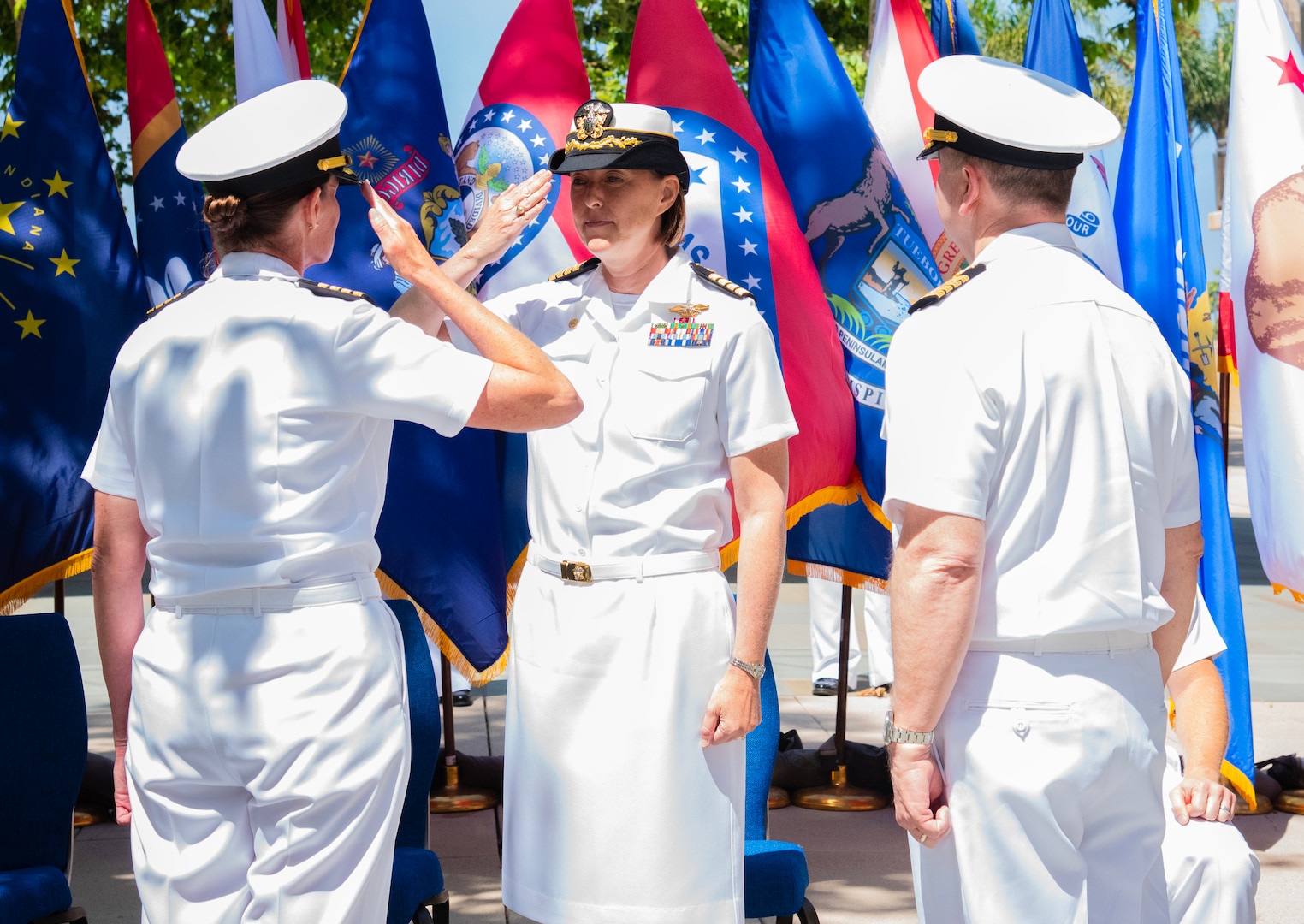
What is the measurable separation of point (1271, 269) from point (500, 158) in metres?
2.69

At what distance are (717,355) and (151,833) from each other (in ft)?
4.72

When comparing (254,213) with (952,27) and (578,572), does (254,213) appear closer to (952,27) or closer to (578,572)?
(578,572)

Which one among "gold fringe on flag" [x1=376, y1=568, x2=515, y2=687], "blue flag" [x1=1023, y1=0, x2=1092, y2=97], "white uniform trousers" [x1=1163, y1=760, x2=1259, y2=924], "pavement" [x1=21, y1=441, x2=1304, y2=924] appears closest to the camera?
"white uniform trousers" [x1=1163, y1=760, x2=1259, y2=924]

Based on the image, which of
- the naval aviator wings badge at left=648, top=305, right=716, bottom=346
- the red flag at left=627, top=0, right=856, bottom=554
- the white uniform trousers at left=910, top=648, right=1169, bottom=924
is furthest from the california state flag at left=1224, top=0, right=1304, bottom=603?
the white uniform trousers at left=910, top=648, right=1169, bottom=924

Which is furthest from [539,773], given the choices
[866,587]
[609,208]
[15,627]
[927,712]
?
[866,587]

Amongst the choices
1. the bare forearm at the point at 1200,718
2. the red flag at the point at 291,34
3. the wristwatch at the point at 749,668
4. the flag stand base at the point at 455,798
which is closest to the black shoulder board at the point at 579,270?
the wristwatch at the point at 749,668

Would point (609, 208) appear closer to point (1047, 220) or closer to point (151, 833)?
point (1047, 220)

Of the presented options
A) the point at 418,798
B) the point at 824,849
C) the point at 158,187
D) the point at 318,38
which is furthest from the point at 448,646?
the point at 318,38

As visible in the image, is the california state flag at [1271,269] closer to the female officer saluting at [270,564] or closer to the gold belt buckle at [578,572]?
the gold belt buckle at [578,572]

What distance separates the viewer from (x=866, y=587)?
521cm

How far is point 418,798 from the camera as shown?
3.40 m

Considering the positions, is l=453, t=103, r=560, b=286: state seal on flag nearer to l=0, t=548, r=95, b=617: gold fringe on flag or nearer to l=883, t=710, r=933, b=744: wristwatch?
l=0, t=548, r=95, b=617: gold fringe on flag

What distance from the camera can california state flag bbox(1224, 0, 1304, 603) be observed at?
4520 millimetres

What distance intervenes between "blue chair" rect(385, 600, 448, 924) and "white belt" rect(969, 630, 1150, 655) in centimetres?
162
